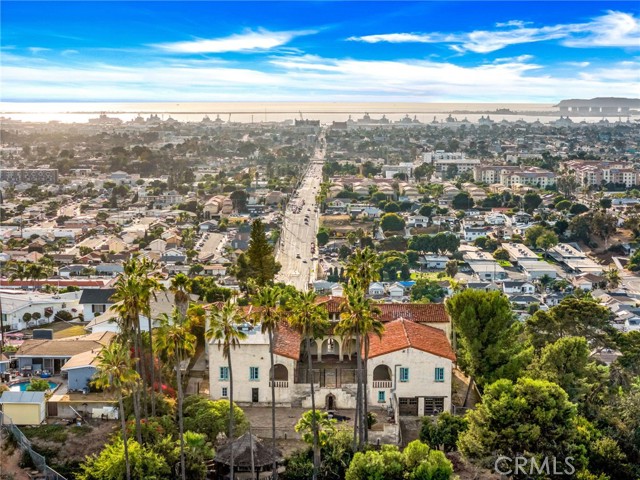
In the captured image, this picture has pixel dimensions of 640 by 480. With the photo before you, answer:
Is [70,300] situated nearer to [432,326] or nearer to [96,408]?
[96,408]

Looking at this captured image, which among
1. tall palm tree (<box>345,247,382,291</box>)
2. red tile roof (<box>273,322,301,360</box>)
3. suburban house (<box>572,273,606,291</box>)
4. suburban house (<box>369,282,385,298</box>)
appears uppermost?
tall palm tree (<box>345,247,382,291</box>)

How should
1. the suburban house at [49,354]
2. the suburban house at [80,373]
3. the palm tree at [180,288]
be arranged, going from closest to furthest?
1. the suburban house at [80,373]
2. the suburban house at [49,354]
3. the palm tree at [180,288]

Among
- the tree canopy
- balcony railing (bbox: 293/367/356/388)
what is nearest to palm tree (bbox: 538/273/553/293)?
the tree canopy

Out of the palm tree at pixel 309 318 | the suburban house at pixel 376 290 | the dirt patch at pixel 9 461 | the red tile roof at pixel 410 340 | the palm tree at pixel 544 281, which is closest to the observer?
the dirt patch at pixel 9 461

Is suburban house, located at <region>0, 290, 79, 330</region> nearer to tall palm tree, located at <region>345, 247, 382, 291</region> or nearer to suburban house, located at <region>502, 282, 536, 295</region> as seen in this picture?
tall palm tree, located at <region>345, 247, 382, 291</region>

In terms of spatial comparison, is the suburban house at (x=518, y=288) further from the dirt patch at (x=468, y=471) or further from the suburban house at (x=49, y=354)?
the suburban house at (x=49, y=354)

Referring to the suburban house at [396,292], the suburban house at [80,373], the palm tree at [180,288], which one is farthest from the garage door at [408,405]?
the suburban house at [396,292]

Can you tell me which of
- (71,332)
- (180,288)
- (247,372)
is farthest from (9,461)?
(71,332)

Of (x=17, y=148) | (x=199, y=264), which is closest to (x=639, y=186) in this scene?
(x=199, y=264)
